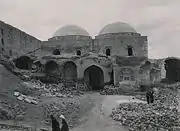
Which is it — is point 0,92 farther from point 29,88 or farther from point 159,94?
point 159,94

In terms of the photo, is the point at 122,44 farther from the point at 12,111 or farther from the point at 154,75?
the point at 12,111

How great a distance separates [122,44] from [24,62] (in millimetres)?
12304

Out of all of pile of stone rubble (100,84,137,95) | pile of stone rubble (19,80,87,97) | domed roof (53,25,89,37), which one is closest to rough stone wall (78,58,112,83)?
pile of stone rubble (19,80,87,97)

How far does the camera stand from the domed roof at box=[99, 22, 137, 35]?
41.2 meters

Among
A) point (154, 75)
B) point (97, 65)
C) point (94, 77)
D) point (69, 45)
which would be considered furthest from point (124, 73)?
point (69, 45)

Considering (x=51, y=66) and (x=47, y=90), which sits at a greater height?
(x=51, y=66)

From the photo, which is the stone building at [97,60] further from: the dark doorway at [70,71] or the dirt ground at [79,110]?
the dirt ground at [79,110]

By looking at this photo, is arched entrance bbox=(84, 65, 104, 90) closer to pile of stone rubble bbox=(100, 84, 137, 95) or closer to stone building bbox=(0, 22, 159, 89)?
stone building bbox=(0, 22, 159, 89)

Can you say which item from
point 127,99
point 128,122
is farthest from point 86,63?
point 128,122

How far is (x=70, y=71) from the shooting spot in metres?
31.9

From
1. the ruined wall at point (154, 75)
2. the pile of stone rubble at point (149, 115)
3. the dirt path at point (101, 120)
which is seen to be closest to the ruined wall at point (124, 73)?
the ruined wall at point (154, 75)

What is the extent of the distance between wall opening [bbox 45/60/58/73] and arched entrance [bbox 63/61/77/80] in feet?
3.48

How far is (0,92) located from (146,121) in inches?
398

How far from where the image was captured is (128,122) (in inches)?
714
